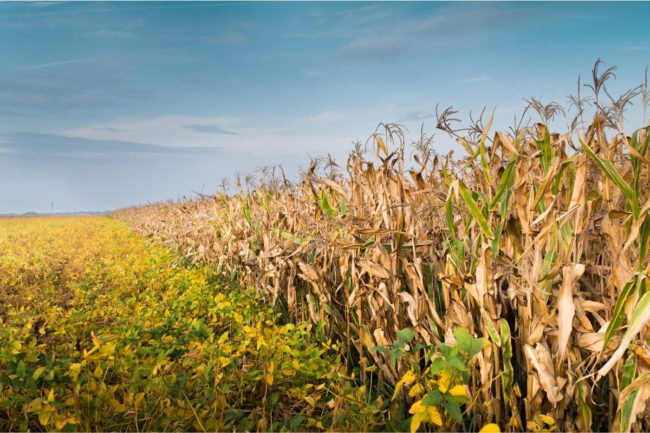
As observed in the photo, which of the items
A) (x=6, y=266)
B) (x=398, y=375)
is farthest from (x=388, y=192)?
(x=6, y=266)

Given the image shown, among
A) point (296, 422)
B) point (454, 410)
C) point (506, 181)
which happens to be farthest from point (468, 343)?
point (296, 422)

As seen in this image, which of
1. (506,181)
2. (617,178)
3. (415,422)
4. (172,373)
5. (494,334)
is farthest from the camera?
(172,373)

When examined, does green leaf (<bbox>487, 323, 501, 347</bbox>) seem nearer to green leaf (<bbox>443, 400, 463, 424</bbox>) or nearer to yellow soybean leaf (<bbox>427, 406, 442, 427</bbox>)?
green leaf (<bbox>443, 400, 463, 424</bbox>)

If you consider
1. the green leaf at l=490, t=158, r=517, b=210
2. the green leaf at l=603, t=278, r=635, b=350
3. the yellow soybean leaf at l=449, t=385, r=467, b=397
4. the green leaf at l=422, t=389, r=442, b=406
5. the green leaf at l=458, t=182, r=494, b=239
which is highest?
the green leaf at l=490, t=158, r=517, b=210

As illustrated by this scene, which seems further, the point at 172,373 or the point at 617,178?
the point at 172,373

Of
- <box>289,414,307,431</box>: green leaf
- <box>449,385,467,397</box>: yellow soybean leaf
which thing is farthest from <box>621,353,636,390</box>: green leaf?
<box>289,414,307,431</box>: green leaf

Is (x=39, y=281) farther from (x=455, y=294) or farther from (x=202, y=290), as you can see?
(x=455, y=294)

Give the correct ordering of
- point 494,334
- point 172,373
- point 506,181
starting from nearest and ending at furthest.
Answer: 1. point 506,181
2. point 494,334
3. point 172,373

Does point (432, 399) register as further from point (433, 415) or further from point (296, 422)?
→ point (296, 422)

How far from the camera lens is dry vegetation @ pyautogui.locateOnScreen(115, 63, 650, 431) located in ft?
7.89

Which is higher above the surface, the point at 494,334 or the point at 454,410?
the point at 494,334

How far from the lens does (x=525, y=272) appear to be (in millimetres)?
2598

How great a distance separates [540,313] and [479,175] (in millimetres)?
979

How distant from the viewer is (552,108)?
311 centimetres
